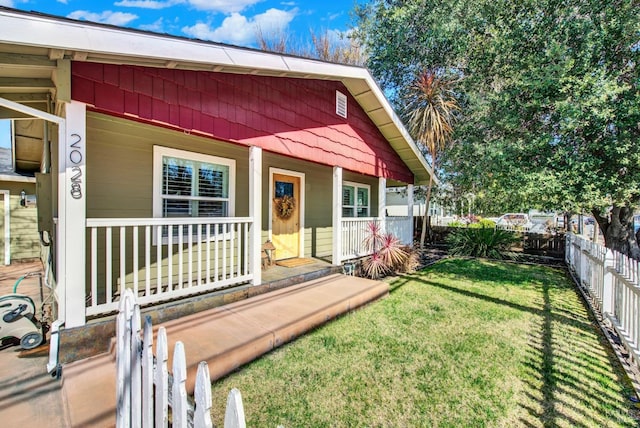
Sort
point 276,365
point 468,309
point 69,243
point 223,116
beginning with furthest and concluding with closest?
point 468,309 → point 223,116 → point 276,365 → point 69,243

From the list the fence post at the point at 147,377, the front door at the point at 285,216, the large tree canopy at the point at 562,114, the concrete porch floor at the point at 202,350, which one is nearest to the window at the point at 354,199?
the front door at the point at 285,216

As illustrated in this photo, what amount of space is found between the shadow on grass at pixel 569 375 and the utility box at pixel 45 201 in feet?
19.2

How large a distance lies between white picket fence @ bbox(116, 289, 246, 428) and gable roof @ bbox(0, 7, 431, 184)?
232 cm

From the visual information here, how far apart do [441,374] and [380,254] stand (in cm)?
438

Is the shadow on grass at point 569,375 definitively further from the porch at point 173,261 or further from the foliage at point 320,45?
the foliage at point 320,45

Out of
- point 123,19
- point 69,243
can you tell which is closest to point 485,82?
point 69,243

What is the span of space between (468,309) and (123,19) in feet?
54.9

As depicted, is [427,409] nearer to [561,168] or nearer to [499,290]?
[499,290]

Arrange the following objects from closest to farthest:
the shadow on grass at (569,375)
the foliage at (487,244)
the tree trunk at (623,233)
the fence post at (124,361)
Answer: the fence post at (124,361) → the shadow on grass at (569,375) → the tree trunk at (623,233) → the foliage at (487,244)

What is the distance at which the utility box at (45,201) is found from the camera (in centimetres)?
405

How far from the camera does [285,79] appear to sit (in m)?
5.39

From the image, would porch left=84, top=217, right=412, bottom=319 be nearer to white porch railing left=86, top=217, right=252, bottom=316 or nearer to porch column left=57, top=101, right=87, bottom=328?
white porch railing left=86, top=217, right=252, bottom=316

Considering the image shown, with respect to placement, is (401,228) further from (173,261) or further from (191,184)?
(173,261)

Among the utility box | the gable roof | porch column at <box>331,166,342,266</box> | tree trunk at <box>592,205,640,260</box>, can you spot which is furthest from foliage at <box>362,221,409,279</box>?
the utility box
